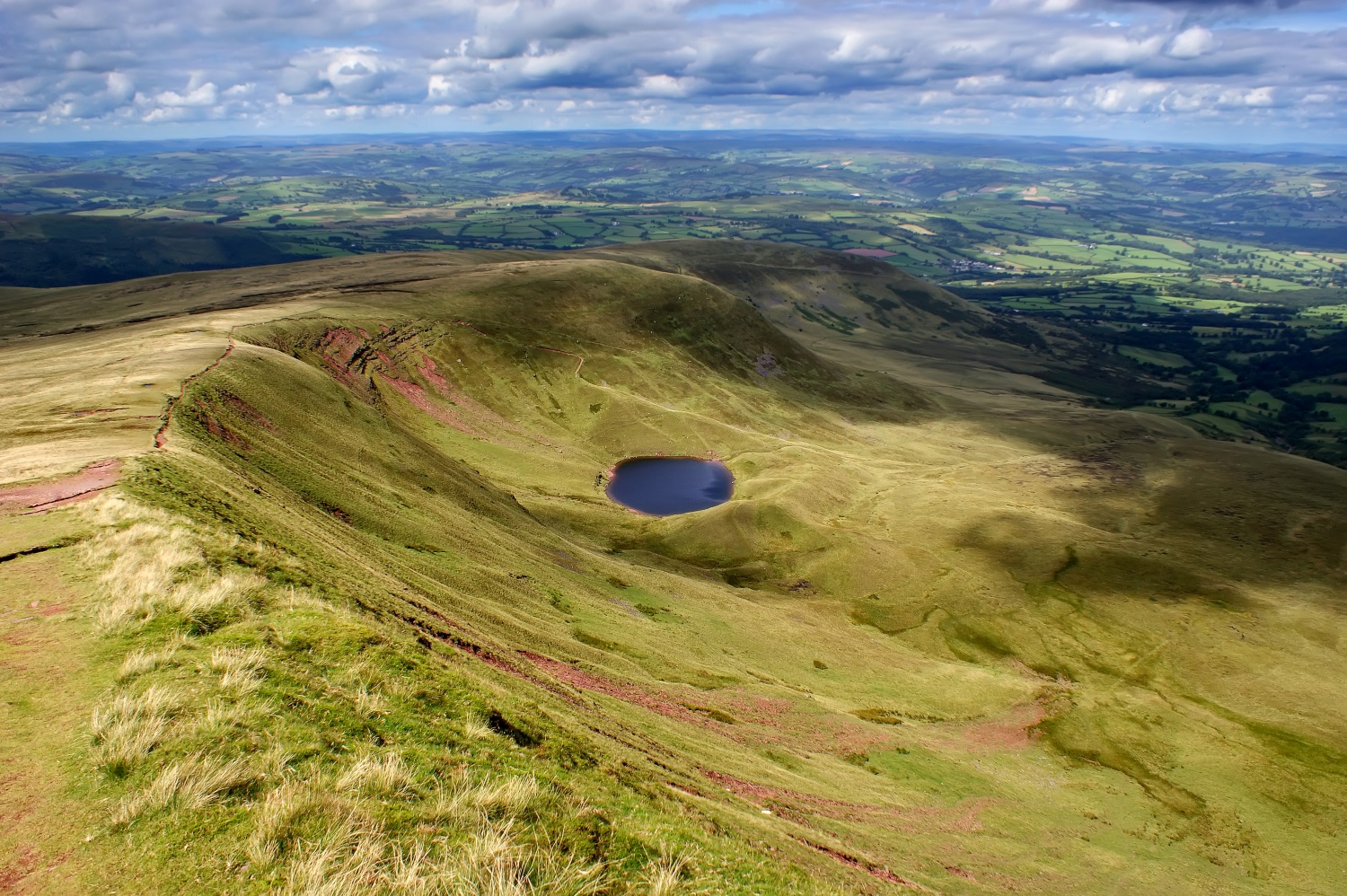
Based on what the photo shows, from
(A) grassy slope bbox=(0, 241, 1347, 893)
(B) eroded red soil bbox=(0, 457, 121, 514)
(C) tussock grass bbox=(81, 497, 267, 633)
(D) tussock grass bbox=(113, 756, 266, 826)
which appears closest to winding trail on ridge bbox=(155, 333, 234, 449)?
(A) grassy slope bbox=(0, 241, 1347, 893)

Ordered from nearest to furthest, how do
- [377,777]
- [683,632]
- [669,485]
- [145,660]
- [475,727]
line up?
[377,777]
[145,660]
[475,727]
[683,632]
[669,485]

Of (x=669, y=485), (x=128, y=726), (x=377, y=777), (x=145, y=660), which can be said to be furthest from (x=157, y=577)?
(x=669, y=485)

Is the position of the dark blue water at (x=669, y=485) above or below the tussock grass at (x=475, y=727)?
below

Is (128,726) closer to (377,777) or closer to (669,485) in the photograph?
(377,777)

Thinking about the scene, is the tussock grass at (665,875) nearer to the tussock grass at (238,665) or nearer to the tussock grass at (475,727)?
the tussock grass at (475,727)

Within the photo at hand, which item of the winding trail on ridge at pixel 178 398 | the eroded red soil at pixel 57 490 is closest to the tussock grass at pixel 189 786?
the eroded red soil at pixel 57 490

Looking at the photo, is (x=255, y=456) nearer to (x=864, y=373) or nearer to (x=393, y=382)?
(x=393, y=382)
